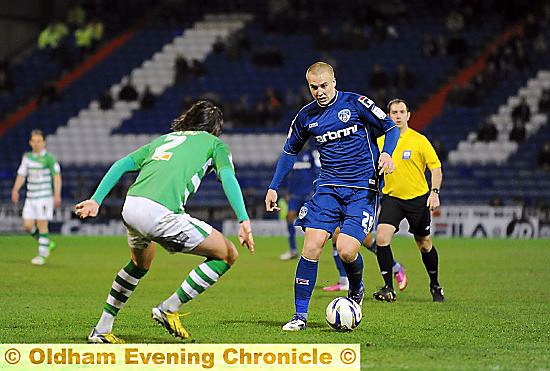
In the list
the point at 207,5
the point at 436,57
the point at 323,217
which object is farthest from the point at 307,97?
the point at 323,217

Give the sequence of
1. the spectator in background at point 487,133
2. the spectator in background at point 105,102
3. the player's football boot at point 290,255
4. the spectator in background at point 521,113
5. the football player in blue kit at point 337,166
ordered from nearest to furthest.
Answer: the football player in blue kit at point 337,166, the player's football boot at point 290,255, the spectator in background at point 487,133, the spectator in background at point 521,113, the spectator in background at point 105,102

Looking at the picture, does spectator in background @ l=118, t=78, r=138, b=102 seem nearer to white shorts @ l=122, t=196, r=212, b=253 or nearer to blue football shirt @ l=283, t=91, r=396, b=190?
blue football shirt @ l=283, t=91, r=396, b=190

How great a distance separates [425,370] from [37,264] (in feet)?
39.9

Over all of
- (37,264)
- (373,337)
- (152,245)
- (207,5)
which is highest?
(207,5)

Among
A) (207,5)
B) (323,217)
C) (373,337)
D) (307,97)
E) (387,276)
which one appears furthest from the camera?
(207,5)

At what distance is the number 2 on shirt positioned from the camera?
25.9ft

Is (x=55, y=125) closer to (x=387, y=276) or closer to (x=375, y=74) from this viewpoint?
(x=375, y=74)

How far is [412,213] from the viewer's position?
12.1 m

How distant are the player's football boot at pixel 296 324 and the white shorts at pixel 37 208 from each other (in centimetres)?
1007

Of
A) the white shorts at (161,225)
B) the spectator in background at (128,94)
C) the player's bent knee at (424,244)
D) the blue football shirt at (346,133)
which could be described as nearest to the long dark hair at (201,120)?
the white shorts at (161,225)

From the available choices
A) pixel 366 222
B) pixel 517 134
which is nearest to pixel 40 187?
pixel 366 222

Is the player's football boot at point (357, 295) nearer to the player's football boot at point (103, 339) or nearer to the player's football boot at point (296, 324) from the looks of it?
the player's football boot at point (296, 324)

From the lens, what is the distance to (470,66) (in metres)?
33.7

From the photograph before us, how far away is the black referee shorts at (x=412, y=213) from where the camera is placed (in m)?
12.1
